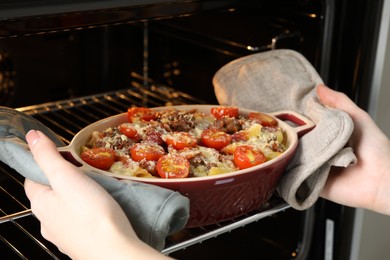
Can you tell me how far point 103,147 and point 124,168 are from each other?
0.06 meters

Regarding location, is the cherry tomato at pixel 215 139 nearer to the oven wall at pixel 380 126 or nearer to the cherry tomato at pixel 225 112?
the cherry tomato at pixel 225 112

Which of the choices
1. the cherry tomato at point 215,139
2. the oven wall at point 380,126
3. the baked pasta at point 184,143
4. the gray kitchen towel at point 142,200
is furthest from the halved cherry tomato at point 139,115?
the oven wall at point 380,126

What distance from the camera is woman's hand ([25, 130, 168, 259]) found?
0.65 meters

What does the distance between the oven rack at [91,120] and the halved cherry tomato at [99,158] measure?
0.12 meters

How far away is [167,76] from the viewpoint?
137 centimetres

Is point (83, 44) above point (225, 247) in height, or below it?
above

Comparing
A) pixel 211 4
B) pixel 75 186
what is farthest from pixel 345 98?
pixel 75 186

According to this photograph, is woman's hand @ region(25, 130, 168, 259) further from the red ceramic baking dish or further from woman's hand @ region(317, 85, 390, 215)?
woman's hand @ region(317, 85, 390, 215)

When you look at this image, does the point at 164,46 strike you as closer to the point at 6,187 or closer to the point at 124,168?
the point at 6,187

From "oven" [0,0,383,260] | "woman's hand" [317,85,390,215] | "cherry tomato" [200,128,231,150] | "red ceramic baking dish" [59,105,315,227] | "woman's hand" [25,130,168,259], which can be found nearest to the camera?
"woman's hand" [25,130,168,259]

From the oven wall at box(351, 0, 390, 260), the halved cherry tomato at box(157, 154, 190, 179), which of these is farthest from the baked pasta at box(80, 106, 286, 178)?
the oven wall at box(351, 0, 390, 260)

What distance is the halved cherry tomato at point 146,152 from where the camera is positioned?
2.64ft

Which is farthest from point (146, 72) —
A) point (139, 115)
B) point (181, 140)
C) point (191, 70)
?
point (181, 140)

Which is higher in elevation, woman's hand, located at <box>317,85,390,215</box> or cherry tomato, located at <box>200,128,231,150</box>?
cherry tomato, located at <box>200,128,231,150</box>
